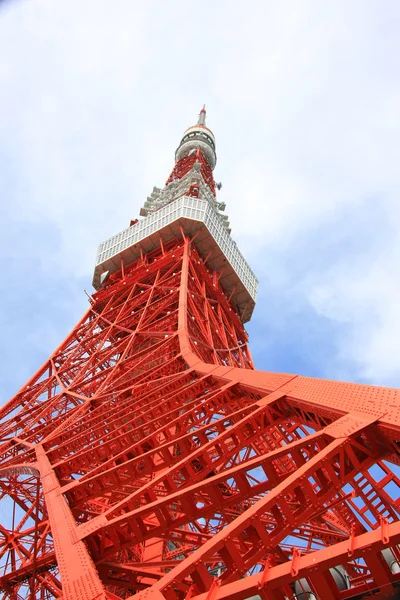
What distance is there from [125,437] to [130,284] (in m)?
16.7

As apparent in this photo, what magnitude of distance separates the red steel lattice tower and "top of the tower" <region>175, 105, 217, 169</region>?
1707 cm

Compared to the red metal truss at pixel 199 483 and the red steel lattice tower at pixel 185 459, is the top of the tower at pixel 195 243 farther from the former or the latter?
the red metal truss at pixel 199 483

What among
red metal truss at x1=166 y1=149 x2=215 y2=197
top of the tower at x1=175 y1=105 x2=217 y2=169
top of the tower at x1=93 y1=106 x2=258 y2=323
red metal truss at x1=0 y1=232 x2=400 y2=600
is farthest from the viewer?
top of the tower at x1=175 y1=105 x2=217 y2=169

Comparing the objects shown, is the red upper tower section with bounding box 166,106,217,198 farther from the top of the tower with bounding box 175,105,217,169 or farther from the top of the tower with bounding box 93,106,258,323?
the top of the tower with bounding box 93,106,258,323

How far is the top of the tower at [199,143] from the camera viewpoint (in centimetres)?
4447

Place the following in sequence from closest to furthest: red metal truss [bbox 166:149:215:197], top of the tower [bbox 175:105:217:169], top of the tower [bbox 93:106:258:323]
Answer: top of the tower [bbox 93:106:258:323] → red metal truss [bbox 166:149:215:197] → top of the tower [bbox 175:105:217:169]

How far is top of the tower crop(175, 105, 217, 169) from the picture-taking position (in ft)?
146

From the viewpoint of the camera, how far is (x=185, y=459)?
681 cm

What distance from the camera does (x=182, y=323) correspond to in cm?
1678

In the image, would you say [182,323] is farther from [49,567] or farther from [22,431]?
[49,567]

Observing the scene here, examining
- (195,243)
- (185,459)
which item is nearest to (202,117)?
(195,243)

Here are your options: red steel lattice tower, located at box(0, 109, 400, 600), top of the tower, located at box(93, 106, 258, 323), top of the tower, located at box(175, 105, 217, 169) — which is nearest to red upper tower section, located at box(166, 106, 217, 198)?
top of the tower, located at box(175, 105, 217, 169)

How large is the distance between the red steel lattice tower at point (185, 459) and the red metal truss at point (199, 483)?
0.02m

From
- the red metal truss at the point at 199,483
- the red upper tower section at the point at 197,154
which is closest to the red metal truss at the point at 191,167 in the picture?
the red upper tower section at the point at 197,154
